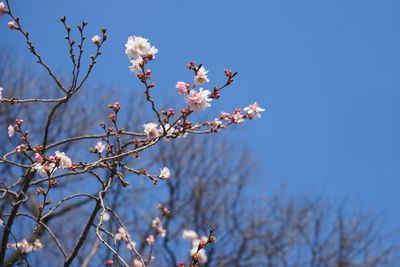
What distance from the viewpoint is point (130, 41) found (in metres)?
2.72

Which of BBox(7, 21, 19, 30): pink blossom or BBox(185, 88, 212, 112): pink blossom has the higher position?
BBox(7, 21, 19, 30): pink blossom

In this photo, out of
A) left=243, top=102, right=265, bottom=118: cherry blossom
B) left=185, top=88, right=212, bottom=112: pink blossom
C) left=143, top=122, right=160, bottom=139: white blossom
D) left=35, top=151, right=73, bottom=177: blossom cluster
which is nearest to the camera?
left=35, top=151, right=73, bottom=177: blossom cluster

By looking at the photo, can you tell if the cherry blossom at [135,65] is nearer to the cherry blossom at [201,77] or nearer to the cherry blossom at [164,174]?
the cherry blossom at [201,77]

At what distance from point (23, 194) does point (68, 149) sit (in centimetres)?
822

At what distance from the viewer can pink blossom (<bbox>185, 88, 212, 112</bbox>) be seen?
8.90ft

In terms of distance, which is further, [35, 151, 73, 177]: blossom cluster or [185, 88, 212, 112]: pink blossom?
[185, 88, 212, 112]: pink blossom

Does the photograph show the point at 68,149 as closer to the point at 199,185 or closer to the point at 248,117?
the point at 199,185

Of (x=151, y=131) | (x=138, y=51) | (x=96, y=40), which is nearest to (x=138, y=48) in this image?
(x=138, y=51)

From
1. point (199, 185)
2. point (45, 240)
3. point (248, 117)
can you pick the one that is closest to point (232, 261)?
point (199, 185)

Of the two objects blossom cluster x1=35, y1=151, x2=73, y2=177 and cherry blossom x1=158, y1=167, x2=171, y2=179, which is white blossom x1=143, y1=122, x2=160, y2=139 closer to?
cherry blossom x1=158, y1=167, x2=171, y2=179

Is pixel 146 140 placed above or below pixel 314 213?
below

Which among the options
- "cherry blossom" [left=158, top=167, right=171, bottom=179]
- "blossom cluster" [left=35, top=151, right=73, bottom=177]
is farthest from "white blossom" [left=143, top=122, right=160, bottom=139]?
"blossom cluster" [left=35, top=151, right=73, bottom=177]

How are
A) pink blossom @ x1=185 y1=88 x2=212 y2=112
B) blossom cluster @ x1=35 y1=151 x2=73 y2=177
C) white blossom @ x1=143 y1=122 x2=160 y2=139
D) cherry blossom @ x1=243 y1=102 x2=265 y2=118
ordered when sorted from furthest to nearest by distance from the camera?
cherry blossom @ x1=243 y1=102 x2=265 y2=118, white blossom @ x1=143 y1=122 x2=160 y2=139, pink blossom @ x1=185 y1=88 x2=212 y2=112, blossom cluster @ x1=35 y1=151 x2=73 y2=177

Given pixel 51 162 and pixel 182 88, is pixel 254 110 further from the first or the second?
pixel 51 162
